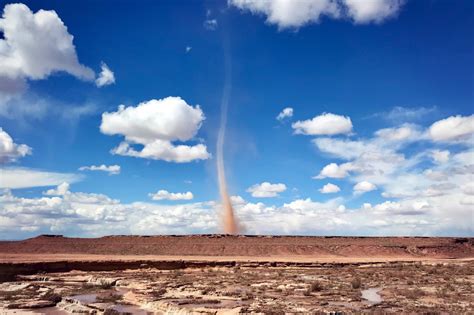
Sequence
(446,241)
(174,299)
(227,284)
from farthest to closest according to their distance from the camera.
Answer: (446,241)
(227,284)
(174,299)

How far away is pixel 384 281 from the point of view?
35.8m

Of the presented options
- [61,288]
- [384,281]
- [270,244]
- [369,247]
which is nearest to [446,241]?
[369,247]

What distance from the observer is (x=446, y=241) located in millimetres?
99875

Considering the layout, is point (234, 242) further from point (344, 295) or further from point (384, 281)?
point (344, 295)

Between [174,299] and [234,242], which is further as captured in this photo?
[234,242]

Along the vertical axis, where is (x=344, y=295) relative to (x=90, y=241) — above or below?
below

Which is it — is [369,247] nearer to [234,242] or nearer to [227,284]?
[234,242]

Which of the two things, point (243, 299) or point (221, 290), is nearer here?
point (243, 299)

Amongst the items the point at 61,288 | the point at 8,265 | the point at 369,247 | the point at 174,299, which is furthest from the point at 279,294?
the point at 369,247

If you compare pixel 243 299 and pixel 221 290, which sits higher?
pixel 221 290

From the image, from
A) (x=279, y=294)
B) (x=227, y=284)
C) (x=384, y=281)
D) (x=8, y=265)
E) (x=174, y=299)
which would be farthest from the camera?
(x=8, y=265)

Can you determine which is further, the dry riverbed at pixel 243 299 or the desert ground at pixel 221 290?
the desert ground at pixel 221 290

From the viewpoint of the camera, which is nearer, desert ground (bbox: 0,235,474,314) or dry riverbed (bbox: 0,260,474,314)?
dry riverbed (bbox: 0,260,474,314)

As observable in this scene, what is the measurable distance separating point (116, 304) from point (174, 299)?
130 inches
